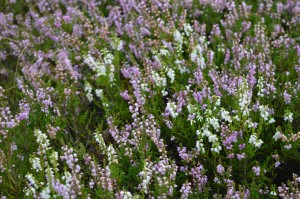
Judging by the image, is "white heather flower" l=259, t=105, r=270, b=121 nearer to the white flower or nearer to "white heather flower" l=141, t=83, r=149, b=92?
"white heather flower" l=141, t=83, r=149, b=92

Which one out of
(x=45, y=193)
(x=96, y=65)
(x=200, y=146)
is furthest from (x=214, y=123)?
(x=96, y=65)

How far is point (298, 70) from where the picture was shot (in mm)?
4160

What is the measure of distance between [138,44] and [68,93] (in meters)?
1.07

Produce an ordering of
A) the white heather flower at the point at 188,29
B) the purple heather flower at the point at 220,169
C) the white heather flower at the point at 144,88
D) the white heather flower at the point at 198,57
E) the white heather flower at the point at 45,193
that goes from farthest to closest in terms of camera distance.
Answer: the white heather flower at the point at 188,29
the white heather flower at the point at 198,57
the white heather flower at the point at 144,88
the purple heather flower at the point at 220,169
the white heather flower at the point at 45,193

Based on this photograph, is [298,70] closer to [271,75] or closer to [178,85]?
[271,75]

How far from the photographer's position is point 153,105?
4051 millimetres

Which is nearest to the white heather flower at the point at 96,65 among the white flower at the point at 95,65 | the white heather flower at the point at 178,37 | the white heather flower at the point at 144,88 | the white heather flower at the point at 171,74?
the white flower at the point at 95,65

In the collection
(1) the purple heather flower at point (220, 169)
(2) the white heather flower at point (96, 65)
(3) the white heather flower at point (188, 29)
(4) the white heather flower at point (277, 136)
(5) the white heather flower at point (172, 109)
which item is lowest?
(1) the purple heather flower at point (220, 169)

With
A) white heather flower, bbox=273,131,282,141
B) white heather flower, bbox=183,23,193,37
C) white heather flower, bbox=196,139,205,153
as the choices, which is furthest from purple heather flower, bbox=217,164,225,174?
white heather flower, bbox=183,23,193,37

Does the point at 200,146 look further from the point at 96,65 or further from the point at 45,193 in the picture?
the point at 96,65

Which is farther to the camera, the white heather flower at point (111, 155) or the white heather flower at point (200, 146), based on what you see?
the white heather flower at point (200, 146)

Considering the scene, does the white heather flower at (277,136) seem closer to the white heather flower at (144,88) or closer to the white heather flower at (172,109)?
the white heather flower at (172,109)

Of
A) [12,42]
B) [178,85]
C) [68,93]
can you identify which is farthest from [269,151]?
[12,42]

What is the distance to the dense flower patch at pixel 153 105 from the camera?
3424 mm
